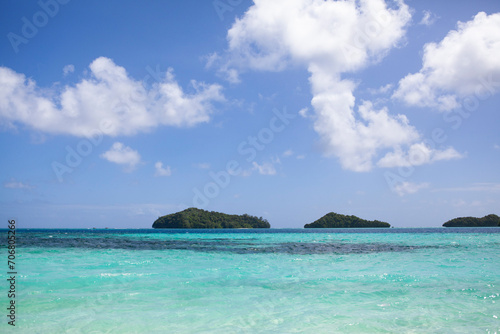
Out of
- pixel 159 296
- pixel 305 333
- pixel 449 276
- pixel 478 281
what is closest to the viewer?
pixel 305 333

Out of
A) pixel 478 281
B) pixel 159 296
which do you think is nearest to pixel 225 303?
pixel 159 296

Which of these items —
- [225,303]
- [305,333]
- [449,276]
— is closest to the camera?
[305,333]

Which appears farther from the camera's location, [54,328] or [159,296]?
[159,296]

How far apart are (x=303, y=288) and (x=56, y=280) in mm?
10568

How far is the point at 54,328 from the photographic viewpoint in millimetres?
8312

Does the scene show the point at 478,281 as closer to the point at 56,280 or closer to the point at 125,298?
the point at 125,298

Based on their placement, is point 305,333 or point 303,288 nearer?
point 305,333

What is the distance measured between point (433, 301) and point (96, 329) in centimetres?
999

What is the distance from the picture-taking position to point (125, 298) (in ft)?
37.3

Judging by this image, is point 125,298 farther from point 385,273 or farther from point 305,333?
point 385,273

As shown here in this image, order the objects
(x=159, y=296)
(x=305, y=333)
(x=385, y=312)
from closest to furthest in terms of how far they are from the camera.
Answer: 1. (x=305, y=333)
2. (x=385, y=312)
3. (x=159, y=296)

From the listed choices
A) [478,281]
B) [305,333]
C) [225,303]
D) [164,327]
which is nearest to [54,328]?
[164,327]

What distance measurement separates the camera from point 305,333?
8039mm

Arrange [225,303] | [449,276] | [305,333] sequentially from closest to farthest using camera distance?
[305,333], [225,303], [449,276]
